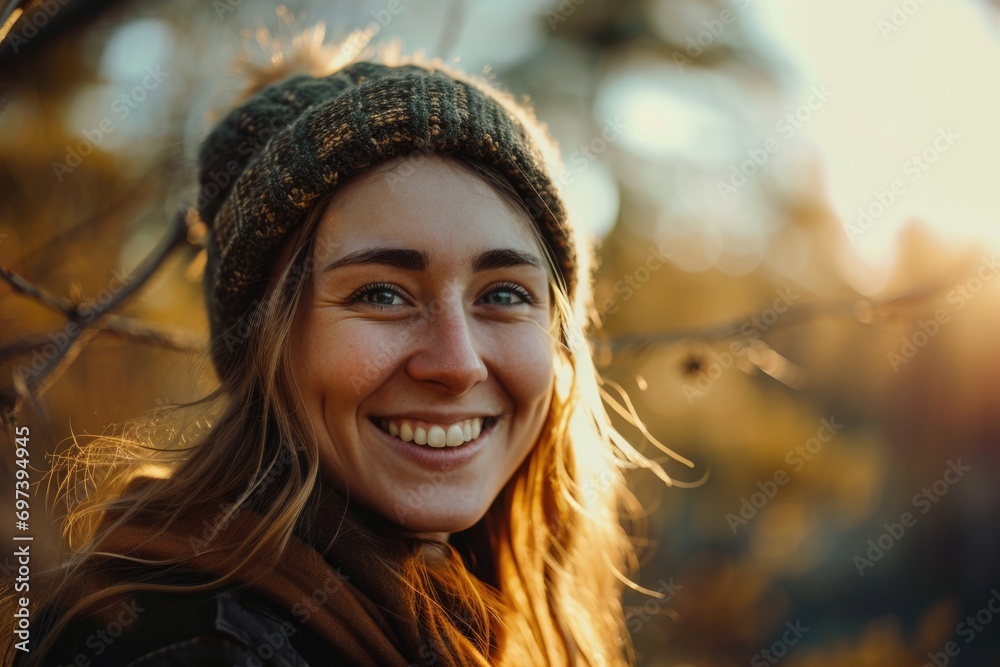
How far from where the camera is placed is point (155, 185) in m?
3.16

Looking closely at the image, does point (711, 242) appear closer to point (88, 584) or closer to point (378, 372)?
point (378, 372)

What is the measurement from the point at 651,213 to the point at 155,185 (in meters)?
3.74

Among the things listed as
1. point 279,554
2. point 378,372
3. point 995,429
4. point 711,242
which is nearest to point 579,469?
point 378,372

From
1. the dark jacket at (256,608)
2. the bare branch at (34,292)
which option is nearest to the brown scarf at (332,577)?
the dark jacket at (256,608)
